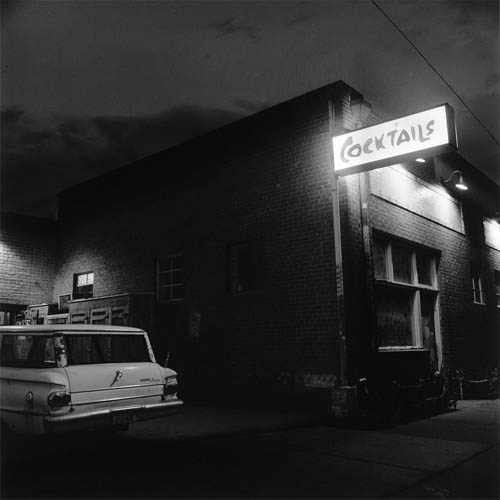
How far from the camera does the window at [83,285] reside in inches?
603

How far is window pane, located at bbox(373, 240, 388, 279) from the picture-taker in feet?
35.8

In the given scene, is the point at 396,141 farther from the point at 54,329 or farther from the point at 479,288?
the point at 479,288

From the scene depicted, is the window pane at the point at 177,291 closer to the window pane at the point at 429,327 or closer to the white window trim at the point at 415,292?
the white window trim at the point at 415,292

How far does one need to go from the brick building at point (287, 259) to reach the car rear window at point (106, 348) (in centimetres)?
330

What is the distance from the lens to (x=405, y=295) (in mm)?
11719

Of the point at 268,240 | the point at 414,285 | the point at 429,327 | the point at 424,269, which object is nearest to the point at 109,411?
the point at 268,240

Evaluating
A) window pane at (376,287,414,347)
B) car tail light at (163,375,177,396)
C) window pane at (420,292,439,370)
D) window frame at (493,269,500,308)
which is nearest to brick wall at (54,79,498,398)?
window pane at (420,292,439,370)

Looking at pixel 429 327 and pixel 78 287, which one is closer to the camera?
pixel 429 327

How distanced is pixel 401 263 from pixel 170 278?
594 centimetres

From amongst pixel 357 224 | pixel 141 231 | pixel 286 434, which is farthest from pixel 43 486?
pixel 141 231

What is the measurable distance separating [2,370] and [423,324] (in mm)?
9404

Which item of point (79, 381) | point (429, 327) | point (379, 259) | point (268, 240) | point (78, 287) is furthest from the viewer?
point (78, 287)

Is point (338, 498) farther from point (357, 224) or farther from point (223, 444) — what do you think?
point (357, 224)

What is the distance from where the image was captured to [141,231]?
45.4 ft
